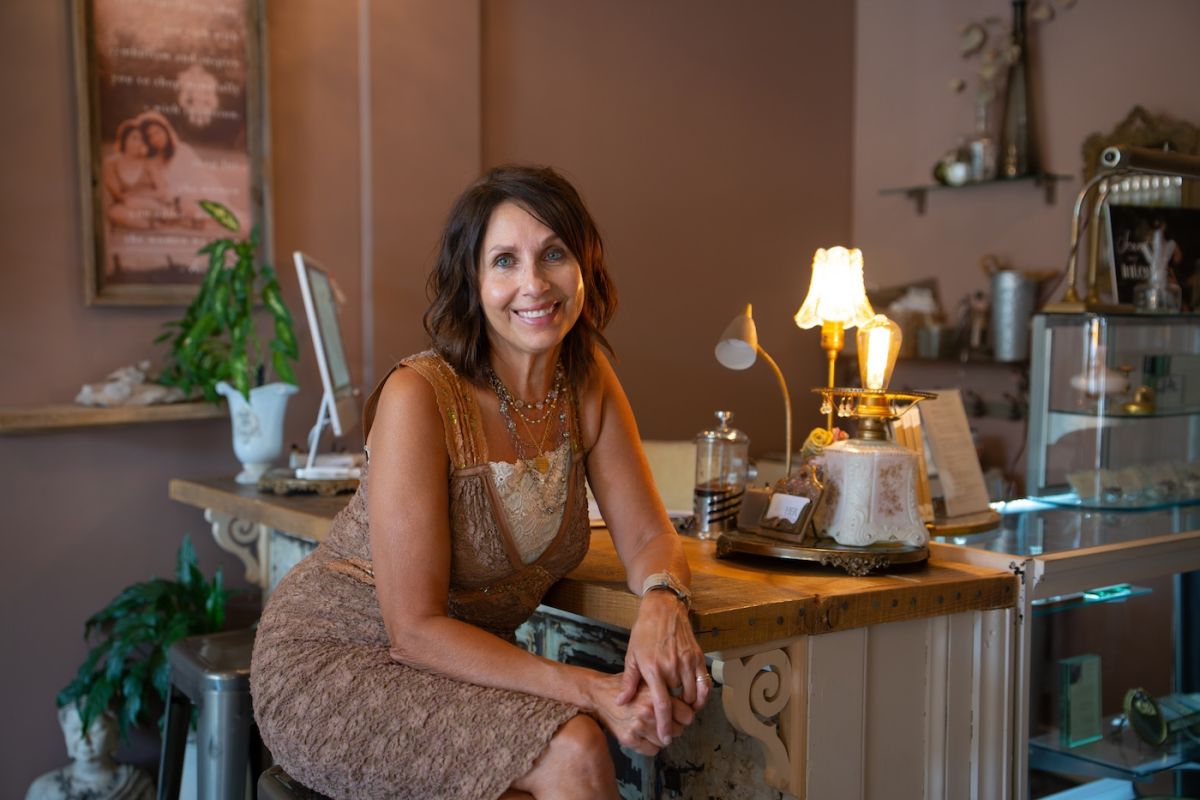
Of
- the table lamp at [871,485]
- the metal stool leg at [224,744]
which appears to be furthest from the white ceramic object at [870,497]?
the metal stool leg at [224,744]

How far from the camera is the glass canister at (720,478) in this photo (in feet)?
7.34

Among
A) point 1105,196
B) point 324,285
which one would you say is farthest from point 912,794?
point 324,285

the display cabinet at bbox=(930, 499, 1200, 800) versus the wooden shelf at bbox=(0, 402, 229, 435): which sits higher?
the wooden shelf at bbox=(0, 402, 229, 435)

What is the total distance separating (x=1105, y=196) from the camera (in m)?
2.74

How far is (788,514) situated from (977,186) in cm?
315

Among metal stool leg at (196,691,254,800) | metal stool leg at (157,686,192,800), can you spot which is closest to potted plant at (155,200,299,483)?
metal stool leg at (157,686,192,800)

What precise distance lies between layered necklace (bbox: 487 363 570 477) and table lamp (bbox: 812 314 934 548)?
471 mm

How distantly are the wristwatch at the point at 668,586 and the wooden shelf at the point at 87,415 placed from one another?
6.50 feet

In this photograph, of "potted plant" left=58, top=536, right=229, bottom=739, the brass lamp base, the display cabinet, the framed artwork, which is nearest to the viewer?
the brass lamp base

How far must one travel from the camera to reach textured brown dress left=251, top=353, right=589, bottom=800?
150 centimetres

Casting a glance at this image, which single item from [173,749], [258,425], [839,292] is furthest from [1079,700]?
[258,425]

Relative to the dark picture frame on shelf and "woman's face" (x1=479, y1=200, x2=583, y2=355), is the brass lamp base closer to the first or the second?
"woman's face" (x1=479, y1=200, x2=583, y2=355)

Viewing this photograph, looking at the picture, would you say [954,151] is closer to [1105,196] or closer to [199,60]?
[1105,196]

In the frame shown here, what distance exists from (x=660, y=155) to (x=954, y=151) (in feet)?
3.87
